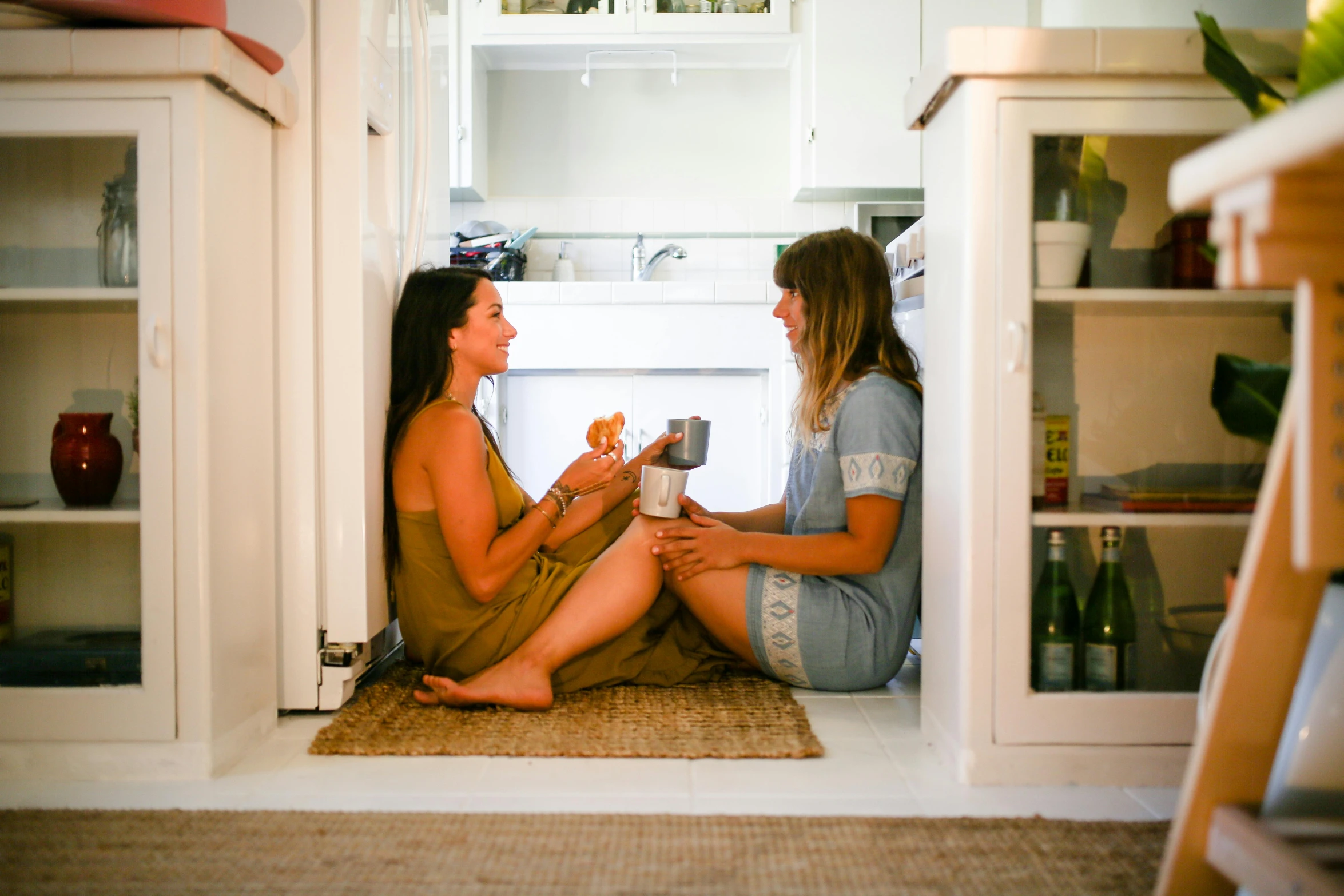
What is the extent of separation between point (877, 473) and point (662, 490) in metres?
0.40

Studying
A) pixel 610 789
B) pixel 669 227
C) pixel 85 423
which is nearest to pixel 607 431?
pixel 610 789

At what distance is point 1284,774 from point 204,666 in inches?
54.3

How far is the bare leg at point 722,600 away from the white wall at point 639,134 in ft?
7.90

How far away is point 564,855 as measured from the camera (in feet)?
3.91

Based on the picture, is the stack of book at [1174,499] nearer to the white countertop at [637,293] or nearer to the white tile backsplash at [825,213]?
the white countertop at [637,293]

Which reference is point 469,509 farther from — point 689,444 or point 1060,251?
point 1060,251

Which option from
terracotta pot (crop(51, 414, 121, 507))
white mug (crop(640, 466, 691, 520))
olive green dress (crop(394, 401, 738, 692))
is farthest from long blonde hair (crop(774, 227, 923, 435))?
terracotta pot (crop(51, 414, 121, 507))

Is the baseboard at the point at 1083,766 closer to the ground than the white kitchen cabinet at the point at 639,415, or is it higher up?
closer to the ground

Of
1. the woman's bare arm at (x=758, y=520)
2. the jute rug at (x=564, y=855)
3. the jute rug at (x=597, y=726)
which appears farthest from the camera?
the woman's bare arm at (x=758, y=520)

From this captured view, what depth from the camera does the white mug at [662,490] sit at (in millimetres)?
1854

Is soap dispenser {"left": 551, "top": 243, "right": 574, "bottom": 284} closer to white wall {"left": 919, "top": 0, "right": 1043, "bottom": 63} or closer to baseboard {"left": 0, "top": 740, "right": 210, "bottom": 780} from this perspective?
white wall {"left": 919, "top": 0, "right": 1043, "bottom": 63}

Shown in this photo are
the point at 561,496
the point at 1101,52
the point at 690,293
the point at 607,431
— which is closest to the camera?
the point at 1101,52

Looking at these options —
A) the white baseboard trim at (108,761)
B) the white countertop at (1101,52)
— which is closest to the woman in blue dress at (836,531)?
the white countertop at (1101,52)

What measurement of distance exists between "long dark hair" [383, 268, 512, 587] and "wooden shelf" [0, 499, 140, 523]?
0.48 metres
